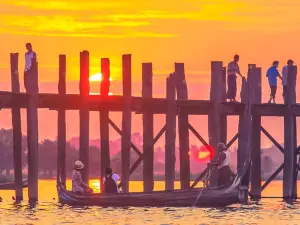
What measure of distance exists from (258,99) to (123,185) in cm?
544

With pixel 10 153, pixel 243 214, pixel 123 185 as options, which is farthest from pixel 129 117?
pixel 10 153

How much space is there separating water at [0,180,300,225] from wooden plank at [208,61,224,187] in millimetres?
2126

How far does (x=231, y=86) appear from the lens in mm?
40281

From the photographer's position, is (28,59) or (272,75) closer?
(28,59)

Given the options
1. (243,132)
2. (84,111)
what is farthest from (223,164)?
(84,111)

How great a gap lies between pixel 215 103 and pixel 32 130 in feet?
19.3

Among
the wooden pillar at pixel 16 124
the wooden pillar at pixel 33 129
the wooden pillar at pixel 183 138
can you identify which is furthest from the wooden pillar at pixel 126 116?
the wooden pillar at pixel 16 124

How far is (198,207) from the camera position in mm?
38594

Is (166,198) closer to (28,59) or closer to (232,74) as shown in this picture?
(232,74)

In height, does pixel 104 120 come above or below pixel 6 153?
above

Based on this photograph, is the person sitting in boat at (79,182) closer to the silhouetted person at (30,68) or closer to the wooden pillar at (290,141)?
the silhouetted person at (30,68)

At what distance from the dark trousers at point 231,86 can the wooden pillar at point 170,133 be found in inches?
68.6

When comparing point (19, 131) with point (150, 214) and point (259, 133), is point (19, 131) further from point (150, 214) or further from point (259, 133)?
point (259, 133)

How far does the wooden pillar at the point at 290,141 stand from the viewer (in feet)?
140
